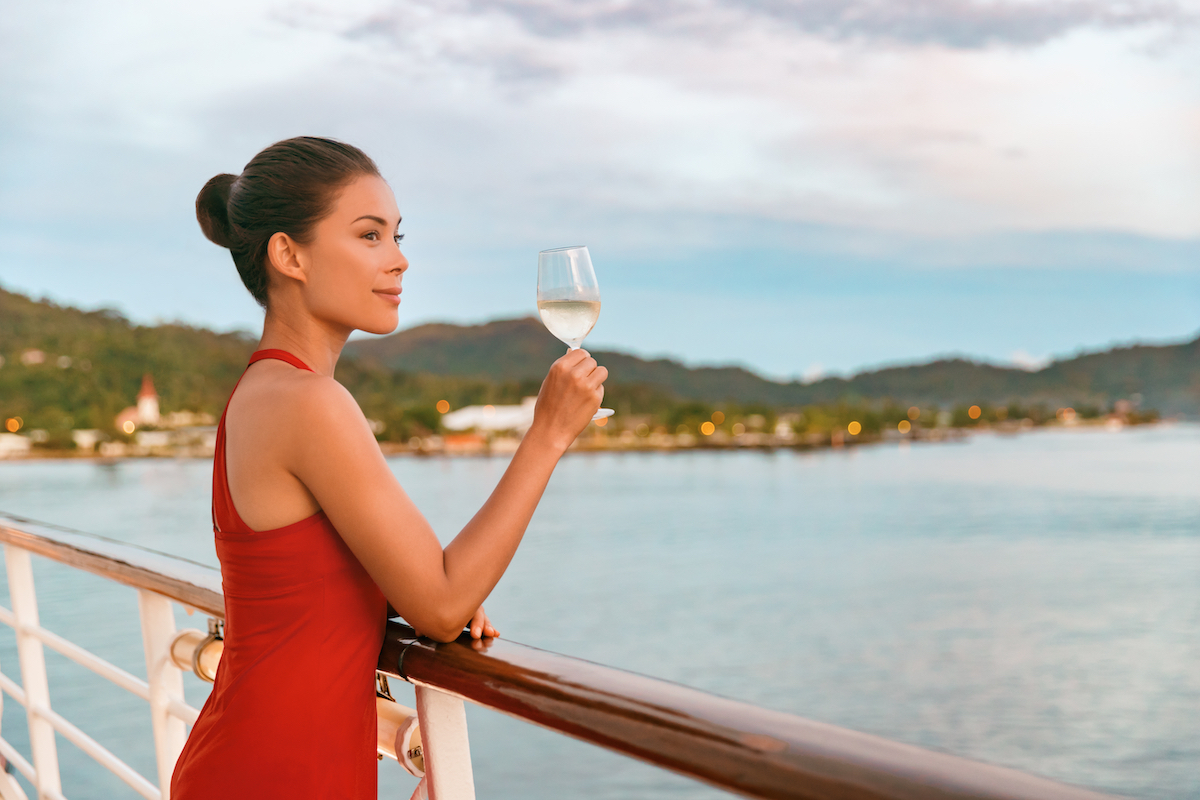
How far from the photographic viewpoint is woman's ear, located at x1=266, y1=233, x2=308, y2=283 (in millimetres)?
1148

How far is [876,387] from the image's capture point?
117250 mm

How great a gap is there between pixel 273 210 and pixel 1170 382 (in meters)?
126

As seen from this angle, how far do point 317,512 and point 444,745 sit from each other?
1.01 ft

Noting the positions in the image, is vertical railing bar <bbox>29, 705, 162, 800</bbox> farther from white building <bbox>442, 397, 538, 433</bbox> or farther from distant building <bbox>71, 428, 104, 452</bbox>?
white building <bbox>442, 397, 538, 433</bbox>

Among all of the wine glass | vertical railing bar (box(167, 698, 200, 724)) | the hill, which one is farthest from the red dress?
the hill

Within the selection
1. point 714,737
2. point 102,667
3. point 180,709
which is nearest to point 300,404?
point 714,737

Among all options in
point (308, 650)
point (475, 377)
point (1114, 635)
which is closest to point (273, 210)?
point (308, 650)

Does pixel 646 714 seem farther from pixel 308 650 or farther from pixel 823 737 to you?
pixel 308 650

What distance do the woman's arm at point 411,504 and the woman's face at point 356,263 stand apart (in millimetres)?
157

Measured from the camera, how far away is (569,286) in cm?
126

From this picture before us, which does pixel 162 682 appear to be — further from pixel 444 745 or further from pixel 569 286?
pixel 569 286

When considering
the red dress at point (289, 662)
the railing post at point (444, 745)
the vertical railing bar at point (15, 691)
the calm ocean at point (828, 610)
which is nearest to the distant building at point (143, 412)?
the calm ocean at point (828, 610)

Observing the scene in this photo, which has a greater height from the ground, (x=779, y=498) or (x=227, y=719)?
(x=227, y=719)

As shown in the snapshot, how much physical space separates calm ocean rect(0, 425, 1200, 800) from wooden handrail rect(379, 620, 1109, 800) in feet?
1.01
